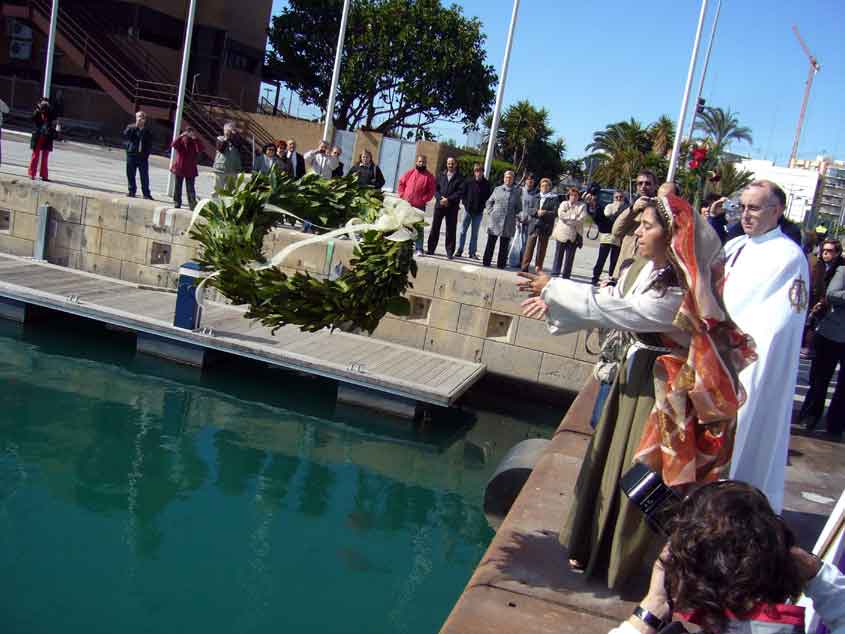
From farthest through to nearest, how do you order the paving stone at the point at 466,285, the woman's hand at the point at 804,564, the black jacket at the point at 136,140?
1. the black jacket at the point at 136,140
2. the paving stone at the point at 466,285
3. the woman's hand at the point at 804,564

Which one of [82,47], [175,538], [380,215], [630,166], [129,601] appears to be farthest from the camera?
[630,166]

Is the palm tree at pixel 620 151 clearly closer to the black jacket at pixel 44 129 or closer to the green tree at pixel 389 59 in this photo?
the green tree at pixel 389 59

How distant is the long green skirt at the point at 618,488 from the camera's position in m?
3.54

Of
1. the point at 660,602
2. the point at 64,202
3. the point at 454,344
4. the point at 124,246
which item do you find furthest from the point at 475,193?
the point at 660,602

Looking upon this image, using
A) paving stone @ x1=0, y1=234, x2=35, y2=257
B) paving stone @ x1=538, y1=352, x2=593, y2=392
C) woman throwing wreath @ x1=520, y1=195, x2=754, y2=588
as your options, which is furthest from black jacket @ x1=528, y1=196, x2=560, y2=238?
woman throwing wreath @ x1=520, y1=195, x2=754, y2=588

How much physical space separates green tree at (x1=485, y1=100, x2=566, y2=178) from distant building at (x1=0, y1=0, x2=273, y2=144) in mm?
16276

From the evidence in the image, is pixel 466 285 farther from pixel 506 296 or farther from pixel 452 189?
pixel 452 189

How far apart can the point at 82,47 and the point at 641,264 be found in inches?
1205

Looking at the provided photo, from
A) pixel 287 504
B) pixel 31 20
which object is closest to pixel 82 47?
pixel 31 20

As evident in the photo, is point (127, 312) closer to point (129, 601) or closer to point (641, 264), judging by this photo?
point (129, 601)

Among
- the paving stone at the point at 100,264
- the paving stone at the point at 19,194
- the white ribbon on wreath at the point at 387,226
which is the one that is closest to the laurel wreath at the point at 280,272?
the white ribbon on wreath at the point at 387,226

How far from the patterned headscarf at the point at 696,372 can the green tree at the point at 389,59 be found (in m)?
35.7

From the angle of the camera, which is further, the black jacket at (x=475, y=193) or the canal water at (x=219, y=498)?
the black jacket at (x=475, y=193)

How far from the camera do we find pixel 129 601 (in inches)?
221
